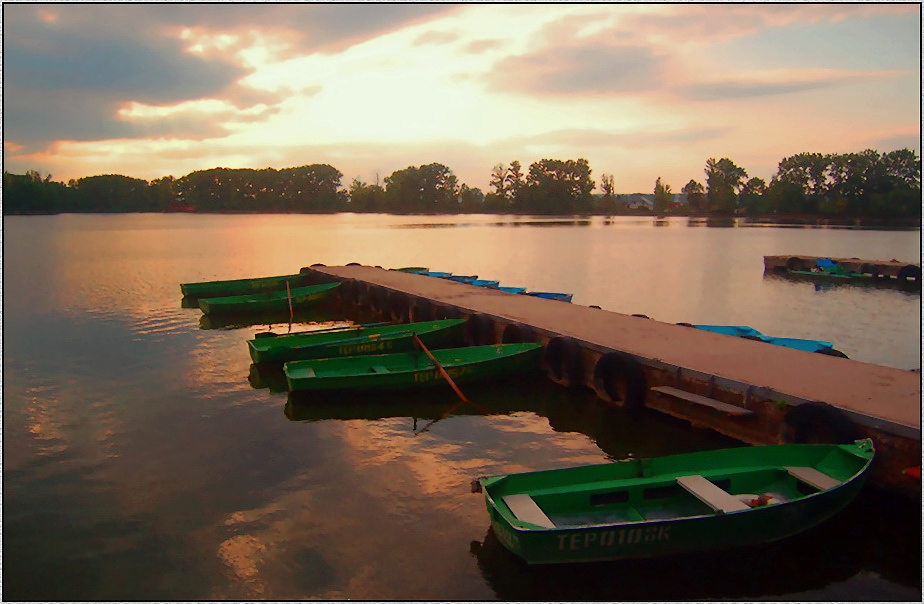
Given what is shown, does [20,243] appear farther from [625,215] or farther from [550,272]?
[625,215]

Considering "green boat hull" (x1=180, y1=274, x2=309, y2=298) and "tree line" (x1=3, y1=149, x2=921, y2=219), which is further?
"tree line" (x1=3, y1=149, x2=921, y2=219)

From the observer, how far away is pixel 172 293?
2988 centimetres

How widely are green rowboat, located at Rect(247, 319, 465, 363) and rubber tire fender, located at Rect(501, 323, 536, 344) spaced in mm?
1720

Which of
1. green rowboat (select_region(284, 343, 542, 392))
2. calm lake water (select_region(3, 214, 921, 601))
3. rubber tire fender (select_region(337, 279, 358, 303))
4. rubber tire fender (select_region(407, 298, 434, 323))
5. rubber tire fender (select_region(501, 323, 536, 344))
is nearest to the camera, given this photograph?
calm lake water (select_region(3, 214, 921, 601))

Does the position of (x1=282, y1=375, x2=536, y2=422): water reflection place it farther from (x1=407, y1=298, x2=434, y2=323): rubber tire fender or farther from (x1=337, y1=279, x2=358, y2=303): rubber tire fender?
(x1=337, y1=279, x2=358, y2=303): rubber tire fender

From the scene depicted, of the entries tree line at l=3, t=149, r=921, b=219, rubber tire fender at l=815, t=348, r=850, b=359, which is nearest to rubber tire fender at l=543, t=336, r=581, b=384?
rubber tire fender at l=815, t=348, r=850, b=359

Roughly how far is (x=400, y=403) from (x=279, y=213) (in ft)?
572

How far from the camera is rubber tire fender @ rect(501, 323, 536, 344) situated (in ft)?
49.1

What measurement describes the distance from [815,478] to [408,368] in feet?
27.9

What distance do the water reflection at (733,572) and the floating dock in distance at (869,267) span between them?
3272 cm

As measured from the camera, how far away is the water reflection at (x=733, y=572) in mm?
6605

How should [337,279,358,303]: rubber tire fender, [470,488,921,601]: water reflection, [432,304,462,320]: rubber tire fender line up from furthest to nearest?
[337,279,358,303]: rubber tire fender, [432,304,462,320]: rubber tire fender, [470,488,921,601]: water reflection

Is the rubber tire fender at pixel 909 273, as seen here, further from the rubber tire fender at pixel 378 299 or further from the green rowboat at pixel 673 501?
the green rowboat at pixel 673 501

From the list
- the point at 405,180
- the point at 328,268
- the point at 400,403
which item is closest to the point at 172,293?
the point at 328,268
